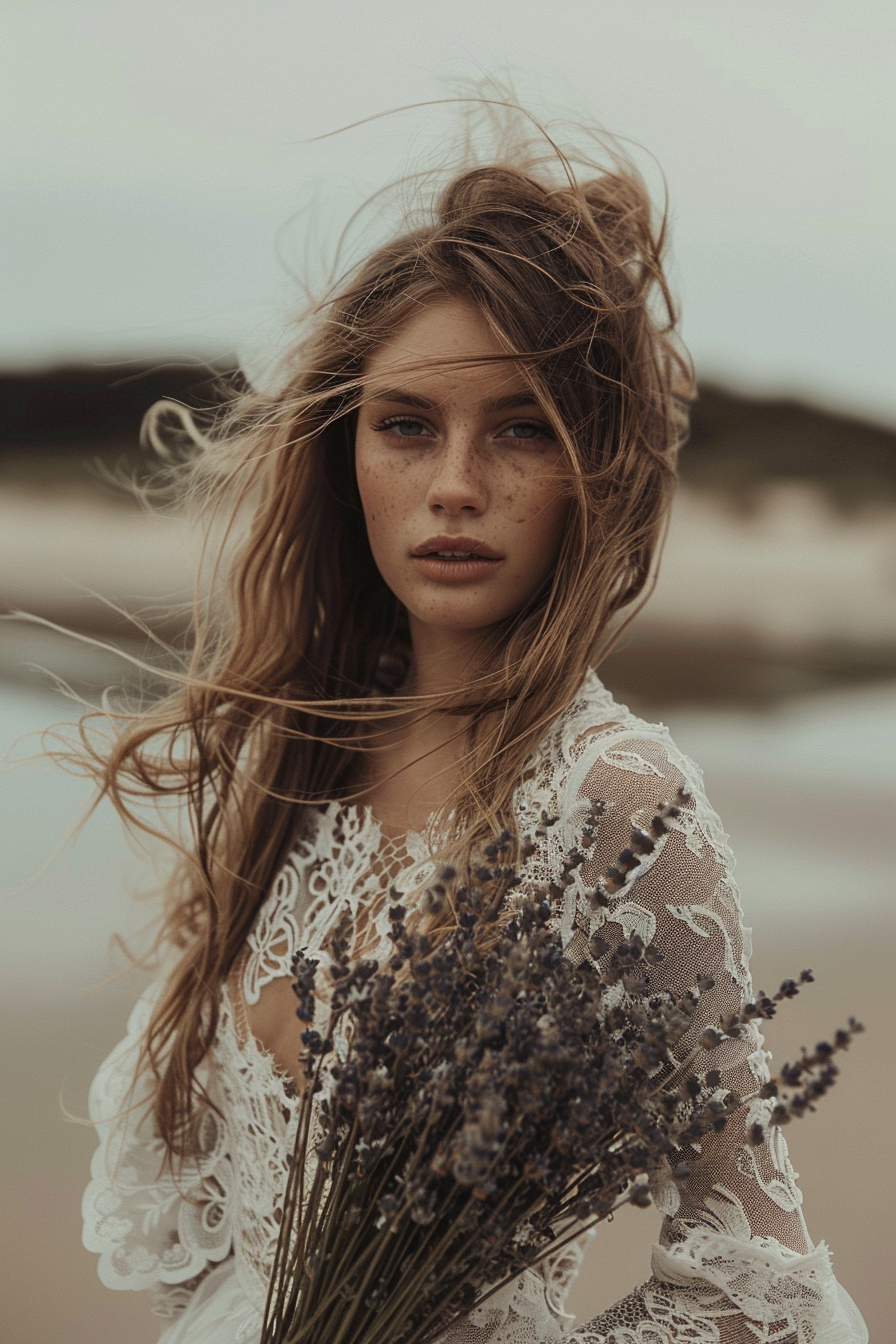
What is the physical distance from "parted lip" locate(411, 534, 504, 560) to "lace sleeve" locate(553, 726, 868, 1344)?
0.68 ft

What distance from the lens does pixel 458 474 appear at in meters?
0.99

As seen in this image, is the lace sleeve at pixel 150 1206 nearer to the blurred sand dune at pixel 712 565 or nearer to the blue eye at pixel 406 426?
the blue eye at pixel 406 426

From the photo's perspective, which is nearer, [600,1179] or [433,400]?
[600,1179]

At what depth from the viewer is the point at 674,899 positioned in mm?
874

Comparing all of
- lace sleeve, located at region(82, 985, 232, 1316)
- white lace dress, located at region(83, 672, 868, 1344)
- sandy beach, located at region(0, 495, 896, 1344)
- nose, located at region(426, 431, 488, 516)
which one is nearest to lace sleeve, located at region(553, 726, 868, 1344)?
white lace dress, located at region(83, 672, 868, 1344)

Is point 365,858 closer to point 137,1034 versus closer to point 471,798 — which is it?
point 471,798

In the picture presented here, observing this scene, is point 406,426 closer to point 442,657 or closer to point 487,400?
point 487,400

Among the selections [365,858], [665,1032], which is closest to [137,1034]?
[365,858]

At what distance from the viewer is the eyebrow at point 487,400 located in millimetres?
1002

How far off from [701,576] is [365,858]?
6.74 ft

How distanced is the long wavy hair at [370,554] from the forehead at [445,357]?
1 cm

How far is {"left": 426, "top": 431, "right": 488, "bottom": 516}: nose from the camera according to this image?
99 cm

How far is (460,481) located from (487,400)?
70 mm

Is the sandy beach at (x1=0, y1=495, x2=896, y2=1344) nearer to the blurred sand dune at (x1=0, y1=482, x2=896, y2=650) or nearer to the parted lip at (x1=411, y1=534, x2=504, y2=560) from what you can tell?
the blurred sand dune at (x1=0, y1=482, x2=896, y2=650)
